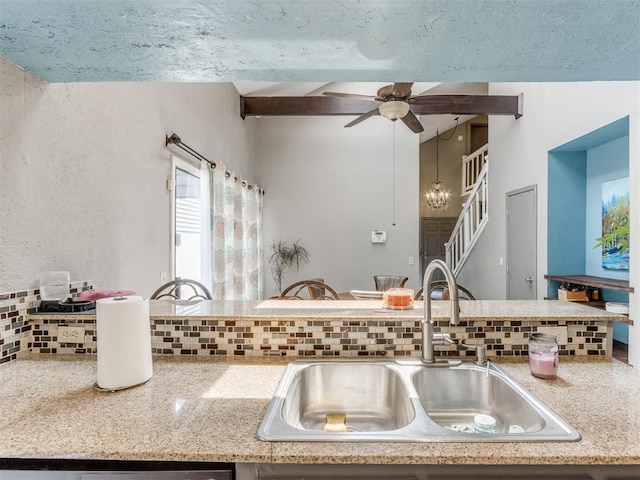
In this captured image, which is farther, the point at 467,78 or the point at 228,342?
the point at 467,78

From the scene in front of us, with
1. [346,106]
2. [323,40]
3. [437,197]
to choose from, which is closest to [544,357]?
[323,40]

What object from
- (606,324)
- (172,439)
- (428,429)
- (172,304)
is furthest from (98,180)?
(606,324)

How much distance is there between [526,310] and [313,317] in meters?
0.90

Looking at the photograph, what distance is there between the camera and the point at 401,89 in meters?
2.85

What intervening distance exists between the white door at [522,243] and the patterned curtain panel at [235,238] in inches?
139

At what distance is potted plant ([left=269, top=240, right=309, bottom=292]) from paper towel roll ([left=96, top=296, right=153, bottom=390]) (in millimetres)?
4355

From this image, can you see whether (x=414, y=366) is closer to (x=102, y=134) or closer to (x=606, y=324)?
(x=606, y=324)

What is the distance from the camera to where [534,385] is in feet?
3.57

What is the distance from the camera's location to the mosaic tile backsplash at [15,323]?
125cm

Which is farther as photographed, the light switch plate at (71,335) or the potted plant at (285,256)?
the potted plant at (285,256)

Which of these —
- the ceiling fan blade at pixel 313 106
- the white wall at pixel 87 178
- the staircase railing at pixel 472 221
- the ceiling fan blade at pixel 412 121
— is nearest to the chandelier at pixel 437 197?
the staircase railing at pixel 472 221

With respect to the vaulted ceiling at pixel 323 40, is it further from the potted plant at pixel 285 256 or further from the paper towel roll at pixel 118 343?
the potted plant at pixel 285 256

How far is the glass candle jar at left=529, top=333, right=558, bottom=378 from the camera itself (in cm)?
113

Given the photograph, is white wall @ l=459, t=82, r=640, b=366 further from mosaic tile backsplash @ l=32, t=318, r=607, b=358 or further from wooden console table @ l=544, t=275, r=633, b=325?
mosaic tile backsplash @ l=32, t=318, r=607, b=358
